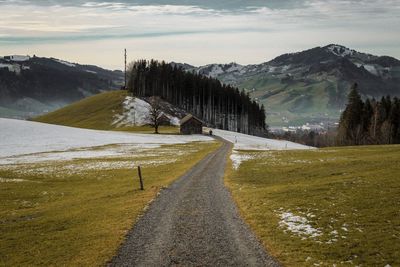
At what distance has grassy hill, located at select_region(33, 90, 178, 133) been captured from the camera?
518ft

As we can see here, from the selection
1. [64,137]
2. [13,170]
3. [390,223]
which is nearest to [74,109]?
[64,137]

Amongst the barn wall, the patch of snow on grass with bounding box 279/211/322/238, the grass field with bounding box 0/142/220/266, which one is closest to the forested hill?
the barn wall

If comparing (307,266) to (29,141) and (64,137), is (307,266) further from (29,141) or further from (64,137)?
(64,137)

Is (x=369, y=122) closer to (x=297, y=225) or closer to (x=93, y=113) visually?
(x=93, y=113)

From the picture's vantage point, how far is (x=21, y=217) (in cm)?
2728

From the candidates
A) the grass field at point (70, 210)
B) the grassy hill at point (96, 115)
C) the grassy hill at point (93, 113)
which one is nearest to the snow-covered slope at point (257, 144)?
the grassy hill at point (96, 115)

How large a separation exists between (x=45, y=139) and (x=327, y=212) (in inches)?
3458

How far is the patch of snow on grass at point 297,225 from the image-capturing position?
19953 mm

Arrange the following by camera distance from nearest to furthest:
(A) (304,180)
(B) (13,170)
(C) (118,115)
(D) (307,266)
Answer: (D) (307,266) → (A) (304,180) → (B) (13,170) → (C) (118,115)

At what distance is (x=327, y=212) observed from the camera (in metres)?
23.2

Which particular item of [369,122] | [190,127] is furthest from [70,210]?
[369,122]

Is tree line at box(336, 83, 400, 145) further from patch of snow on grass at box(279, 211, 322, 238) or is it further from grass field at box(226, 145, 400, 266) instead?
patch of snow on grass at box(279, 211, 322, 238)

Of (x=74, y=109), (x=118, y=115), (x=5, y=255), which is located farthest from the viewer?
(x=74, y=109)

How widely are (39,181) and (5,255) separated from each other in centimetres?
2492
